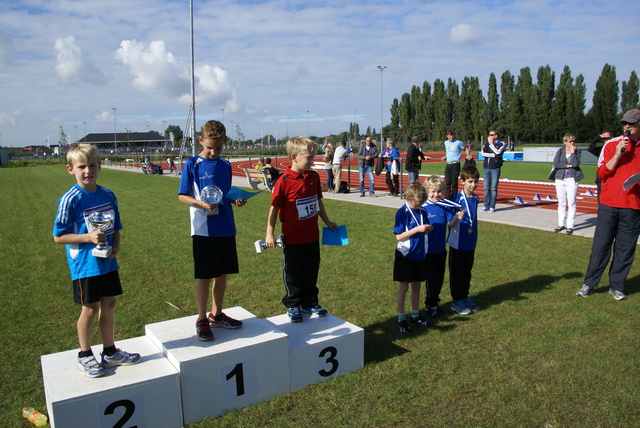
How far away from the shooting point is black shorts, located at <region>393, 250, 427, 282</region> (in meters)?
4.64

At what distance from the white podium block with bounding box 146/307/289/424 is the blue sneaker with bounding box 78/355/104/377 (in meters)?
0.47

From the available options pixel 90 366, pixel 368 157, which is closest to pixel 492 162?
pixel 368 157

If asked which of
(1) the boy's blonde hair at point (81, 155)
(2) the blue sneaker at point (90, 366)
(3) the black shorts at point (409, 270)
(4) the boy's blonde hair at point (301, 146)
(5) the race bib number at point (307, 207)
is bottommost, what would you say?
(2) the blue sneaker at point (90, 366)

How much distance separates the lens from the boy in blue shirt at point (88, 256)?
3.11m

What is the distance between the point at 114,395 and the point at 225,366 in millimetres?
746

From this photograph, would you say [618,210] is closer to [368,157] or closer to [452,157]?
[452,157]

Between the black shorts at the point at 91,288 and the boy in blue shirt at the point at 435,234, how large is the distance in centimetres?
319

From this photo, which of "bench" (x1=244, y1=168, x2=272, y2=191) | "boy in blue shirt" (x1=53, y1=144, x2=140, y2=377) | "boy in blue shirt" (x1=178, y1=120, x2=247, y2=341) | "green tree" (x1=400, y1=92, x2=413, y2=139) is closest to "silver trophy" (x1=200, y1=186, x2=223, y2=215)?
"boy in blue shirt" (x1=178, y1=120, x2=247, y2=341)

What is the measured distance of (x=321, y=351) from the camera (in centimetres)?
379

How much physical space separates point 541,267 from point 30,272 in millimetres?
7626

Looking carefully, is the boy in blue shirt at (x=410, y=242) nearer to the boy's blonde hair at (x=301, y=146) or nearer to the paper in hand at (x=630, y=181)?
the boy's blonde hair at (x=301, y=146)

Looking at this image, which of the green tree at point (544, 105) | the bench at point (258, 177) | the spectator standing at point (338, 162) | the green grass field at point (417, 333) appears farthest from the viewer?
the green tree at point (544, 105)

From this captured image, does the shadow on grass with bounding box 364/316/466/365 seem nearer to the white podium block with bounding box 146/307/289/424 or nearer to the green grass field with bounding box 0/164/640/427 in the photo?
the green grass field with bounding box 0/164/640/427

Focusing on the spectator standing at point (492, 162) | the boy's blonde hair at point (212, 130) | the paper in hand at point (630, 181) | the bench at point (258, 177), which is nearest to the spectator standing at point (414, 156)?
the spectator standing at point (492, 162)
